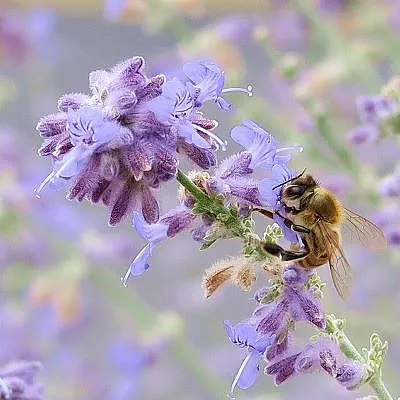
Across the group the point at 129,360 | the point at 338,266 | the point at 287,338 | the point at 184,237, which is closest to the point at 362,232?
the point at 338,266

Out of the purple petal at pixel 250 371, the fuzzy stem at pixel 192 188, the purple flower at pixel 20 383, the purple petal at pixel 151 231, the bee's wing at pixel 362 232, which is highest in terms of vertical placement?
the bee's wing at pixel 362 232

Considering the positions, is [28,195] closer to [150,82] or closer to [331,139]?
[331,139]

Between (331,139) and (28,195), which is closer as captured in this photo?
(331,139)

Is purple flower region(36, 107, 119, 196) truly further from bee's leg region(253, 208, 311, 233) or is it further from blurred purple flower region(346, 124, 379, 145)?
blurred purple flower region(346, 124, 379, 145)

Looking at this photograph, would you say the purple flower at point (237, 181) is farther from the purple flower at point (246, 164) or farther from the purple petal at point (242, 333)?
the purple petal at point (242, 333)

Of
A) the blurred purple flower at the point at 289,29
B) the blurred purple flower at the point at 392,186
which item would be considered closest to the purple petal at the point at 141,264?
the blurred purple flower at the point at 392,186

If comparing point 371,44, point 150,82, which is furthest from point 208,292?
point 371,44
